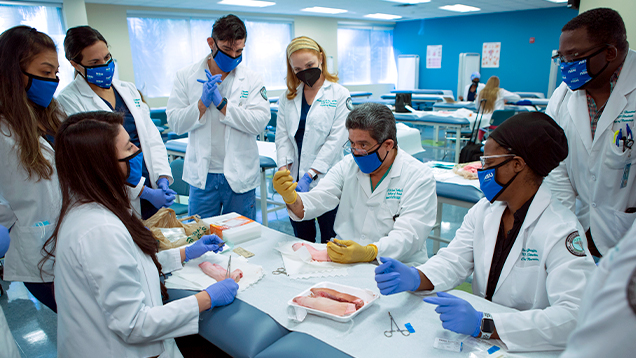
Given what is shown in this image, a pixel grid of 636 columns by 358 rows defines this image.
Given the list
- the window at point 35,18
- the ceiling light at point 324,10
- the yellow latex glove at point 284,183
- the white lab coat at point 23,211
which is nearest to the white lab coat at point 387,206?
the yellow latex glove at point 284,183

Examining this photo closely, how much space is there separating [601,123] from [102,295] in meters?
1.99

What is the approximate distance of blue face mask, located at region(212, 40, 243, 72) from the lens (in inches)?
89.1

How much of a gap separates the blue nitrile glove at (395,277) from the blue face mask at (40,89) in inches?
62.3

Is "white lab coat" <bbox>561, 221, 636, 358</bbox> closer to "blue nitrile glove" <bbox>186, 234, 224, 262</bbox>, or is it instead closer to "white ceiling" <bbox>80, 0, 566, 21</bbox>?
"blue nitrile glove" <bbox>186, 234, 224, 262</bbox>

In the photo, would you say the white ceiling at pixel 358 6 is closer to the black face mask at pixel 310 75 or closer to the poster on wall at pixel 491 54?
the poster on wall at pixel 491 54

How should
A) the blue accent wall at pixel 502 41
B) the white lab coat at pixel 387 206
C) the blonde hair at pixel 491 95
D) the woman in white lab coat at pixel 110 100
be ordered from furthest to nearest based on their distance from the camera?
the blue accent wall at pixel 502 41 → the blonde hair at pixel 491 95 → the woman in white lab coat at pixel 110 100 → the white lab coat at pixel 387 206

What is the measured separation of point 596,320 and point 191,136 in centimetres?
240

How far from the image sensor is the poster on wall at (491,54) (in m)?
11.7

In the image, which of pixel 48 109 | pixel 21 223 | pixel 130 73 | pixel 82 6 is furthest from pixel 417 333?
pixel 130 73

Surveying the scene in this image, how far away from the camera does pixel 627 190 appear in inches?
63.0

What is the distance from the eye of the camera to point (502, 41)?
1150 cm

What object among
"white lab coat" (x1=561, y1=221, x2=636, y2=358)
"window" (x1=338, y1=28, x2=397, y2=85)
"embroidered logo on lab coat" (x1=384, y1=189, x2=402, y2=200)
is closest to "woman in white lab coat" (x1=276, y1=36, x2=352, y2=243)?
"embroidered logo on lab coat" (x1=384, y1=189, x2=402, y2=200)

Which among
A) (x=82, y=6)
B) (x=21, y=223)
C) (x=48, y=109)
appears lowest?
(x=21, y=223)

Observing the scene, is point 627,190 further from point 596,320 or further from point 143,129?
point 143,129
